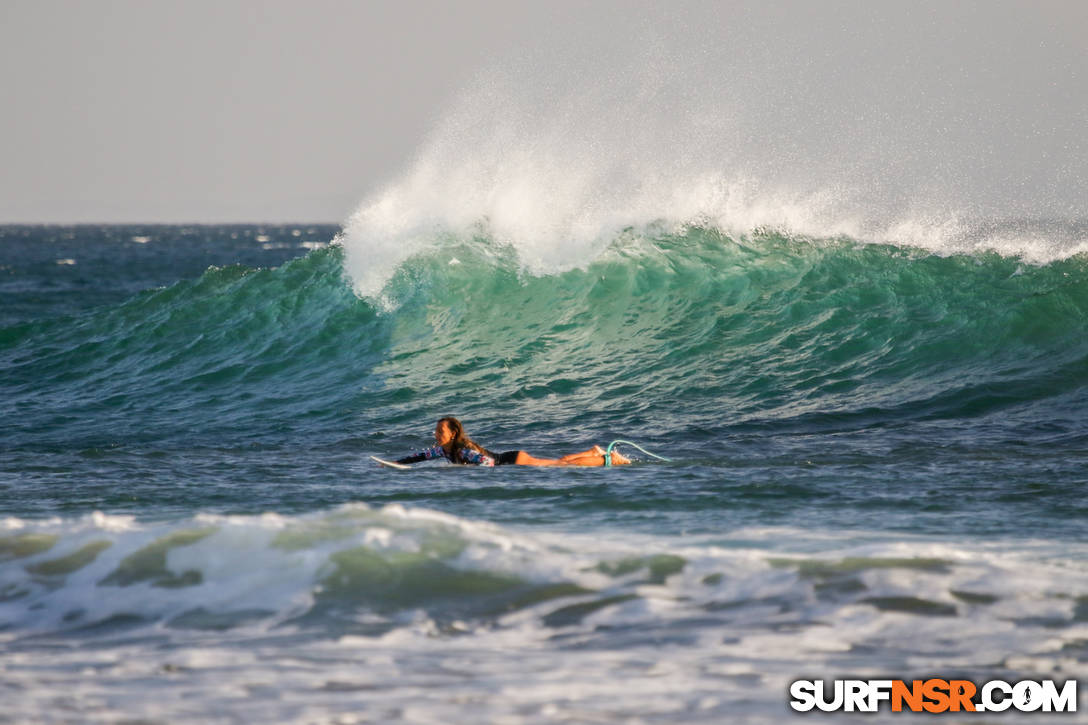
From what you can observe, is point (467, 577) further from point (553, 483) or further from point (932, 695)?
point (553, 483)

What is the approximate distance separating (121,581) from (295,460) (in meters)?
4.44

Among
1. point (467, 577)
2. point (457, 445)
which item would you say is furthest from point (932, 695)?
point (457, 445)

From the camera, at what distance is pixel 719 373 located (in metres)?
14.5

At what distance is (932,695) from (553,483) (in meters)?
4.68

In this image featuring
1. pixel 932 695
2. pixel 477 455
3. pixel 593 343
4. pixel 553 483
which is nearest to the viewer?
pixel 932 695

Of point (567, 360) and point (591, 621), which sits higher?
point (567, 360)

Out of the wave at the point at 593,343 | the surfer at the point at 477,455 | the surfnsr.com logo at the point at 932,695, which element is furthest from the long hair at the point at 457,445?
the surfnsr.com logo at the point at 932,695

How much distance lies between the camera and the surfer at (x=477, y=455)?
34.0ft

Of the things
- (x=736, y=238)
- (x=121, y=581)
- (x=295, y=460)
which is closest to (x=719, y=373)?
(x=736, y=238)

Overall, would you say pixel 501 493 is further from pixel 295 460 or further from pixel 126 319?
pixel 126 319

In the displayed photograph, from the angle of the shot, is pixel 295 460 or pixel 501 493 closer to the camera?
pixel 501 493

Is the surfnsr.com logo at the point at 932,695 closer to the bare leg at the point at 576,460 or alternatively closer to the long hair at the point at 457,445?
the bare leg at the point at 576,460

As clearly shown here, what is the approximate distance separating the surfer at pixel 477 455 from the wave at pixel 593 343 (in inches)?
89.5

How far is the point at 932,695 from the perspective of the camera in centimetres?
509
